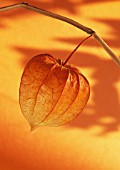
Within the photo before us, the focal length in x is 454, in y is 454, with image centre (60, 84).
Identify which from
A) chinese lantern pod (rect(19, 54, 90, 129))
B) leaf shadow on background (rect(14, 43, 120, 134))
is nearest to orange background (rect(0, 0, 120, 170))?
leaf shadow on background (rect(14, 43, 120, 134))

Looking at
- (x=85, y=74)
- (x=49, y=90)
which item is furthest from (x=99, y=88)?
(x=49, y=90)

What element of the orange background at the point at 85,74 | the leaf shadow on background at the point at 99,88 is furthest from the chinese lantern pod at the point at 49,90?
the leaf shadow on background at the point at 99,88

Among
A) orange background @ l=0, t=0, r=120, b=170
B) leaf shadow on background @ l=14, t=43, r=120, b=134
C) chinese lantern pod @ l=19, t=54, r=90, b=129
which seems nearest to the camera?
chinese lantern pod @ l=19, t=54, r=90, b=129

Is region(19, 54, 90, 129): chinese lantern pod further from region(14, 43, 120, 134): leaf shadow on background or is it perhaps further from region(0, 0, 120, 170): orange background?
region(14, 43, 120, 134): leaf shadow on background

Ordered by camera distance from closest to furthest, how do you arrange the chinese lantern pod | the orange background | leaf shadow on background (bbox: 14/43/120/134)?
the chinese lantern pod → the orange background → leaf shadow on background (bbox: 14/43/120/134)

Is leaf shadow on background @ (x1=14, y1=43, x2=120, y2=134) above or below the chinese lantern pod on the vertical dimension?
above

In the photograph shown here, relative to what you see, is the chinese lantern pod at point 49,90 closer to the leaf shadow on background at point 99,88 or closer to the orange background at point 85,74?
the orange background at point 85,74
